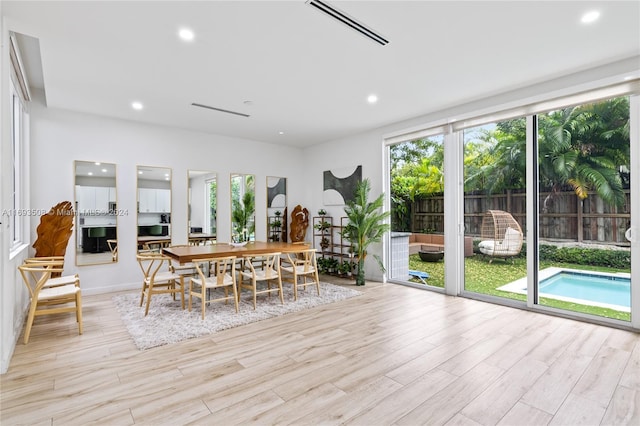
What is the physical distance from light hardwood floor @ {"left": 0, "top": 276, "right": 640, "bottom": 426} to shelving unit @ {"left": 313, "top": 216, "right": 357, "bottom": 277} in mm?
2451

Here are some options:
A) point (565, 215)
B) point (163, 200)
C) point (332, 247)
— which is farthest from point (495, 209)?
point (163, 200)

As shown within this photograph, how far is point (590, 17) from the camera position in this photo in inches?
98.1

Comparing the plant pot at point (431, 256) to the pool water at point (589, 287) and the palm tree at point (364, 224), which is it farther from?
the pool water at point (589, 287)

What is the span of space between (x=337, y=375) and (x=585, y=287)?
3.23m

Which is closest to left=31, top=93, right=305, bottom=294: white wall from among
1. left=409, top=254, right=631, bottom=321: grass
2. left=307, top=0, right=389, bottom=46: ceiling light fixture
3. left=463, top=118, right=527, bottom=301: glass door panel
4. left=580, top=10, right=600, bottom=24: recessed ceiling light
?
left=409, top=254, right=631, bottom=321: grass

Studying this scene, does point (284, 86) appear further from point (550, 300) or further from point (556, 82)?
point (550, 300)

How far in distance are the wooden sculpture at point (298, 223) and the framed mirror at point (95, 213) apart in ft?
10.5

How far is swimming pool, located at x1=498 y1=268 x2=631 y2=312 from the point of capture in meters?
→ 3.37

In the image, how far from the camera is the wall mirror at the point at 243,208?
20.2 feet

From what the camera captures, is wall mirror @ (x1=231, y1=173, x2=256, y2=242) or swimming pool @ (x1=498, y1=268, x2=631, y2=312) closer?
swimming pool @ (x1=498, y1=268, x2=631, y2=312)

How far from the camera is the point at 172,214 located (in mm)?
5469

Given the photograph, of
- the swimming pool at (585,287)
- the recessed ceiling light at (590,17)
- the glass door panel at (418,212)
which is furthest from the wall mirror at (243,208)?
the recessed ceiling light at (590,17)

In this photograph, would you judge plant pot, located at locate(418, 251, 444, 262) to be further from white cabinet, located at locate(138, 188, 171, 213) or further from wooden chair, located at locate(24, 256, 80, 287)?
wooden chair, located at locate(24, 256, 80, 287)

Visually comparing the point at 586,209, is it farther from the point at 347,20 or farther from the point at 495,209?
the point at 347,20
